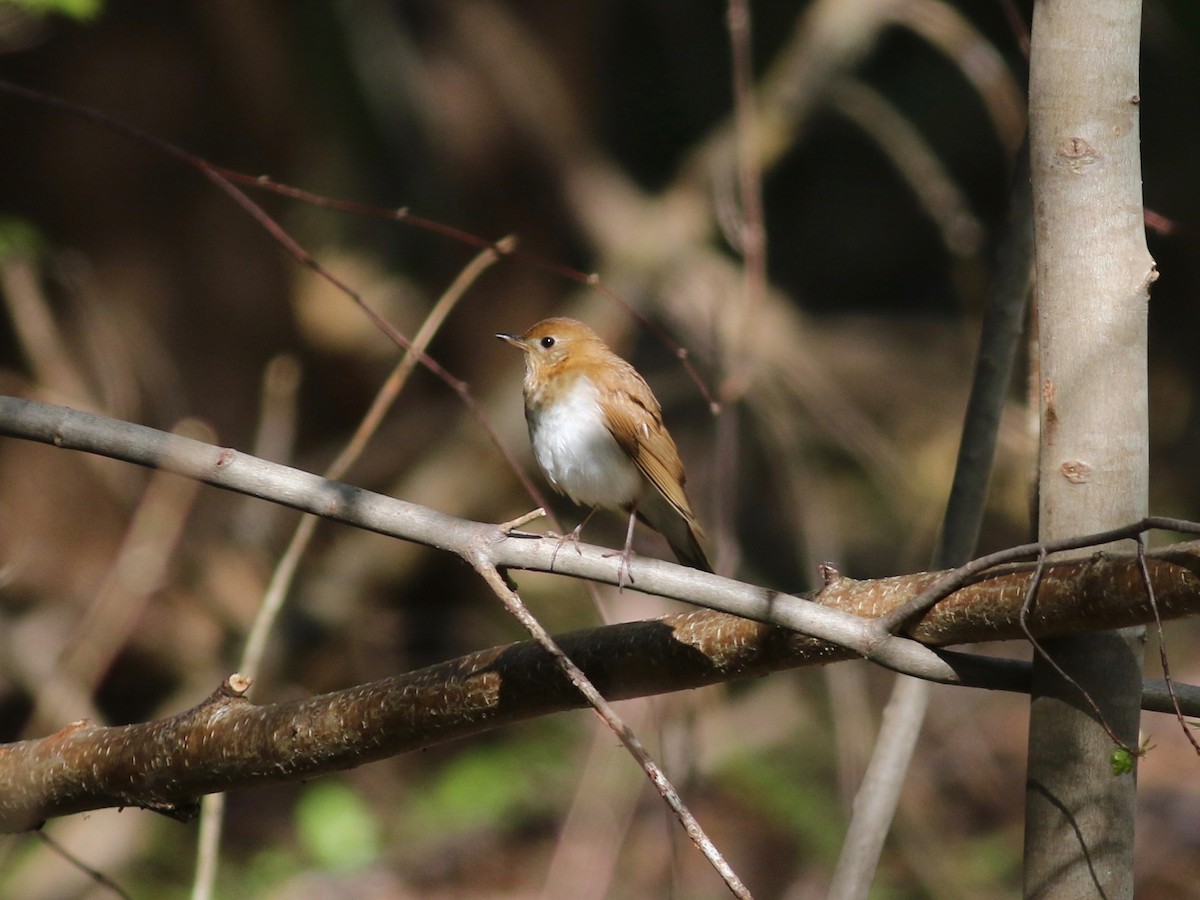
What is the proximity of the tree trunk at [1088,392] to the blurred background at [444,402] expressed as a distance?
7.76ft

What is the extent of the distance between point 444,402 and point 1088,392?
5865 millimetres

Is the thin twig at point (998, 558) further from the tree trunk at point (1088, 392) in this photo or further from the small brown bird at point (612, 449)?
the small brown bird at point (612, 449)

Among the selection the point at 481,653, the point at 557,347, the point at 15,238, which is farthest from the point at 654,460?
the point at 15,238

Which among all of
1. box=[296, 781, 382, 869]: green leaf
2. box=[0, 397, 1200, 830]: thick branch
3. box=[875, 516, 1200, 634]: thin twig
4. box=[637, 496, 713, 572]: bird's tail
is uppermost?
box=[296, 781, 382, 869]: green leaf

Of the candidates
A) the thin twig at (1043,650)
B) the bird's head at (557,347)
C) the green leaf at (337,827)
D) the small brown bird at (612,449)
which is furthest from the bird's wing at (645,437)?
the green leaf at (337,827)

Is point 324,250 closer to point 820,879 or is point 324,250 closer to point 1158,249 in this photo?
point 820,879

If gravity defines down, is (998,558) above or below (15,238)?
below

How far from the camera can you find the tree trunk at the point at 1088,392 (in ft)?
6.03

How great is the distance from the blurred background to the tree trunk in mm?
2366

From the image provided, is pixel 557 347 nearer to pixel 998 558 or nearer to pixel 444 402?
pixel 998 558

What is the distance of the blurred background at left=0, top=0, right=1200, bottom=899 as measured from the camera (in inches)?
221

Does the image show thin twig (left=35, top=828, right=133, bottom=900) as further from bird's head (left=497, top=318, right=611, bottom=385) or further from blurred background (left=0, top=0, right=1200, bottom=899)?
blurred background (left=0, top=0, right=1200, bottom=899)

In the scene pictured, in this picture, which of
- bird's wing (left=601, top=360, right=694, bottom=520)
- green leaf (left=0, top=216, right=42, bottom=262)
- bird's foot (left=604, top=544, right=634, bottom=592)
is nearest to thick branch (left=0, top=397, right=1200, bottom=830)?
bird's foot (left=604, top=544, right=634, bottom=592)

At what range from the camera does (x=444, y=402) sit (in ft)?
24.6
